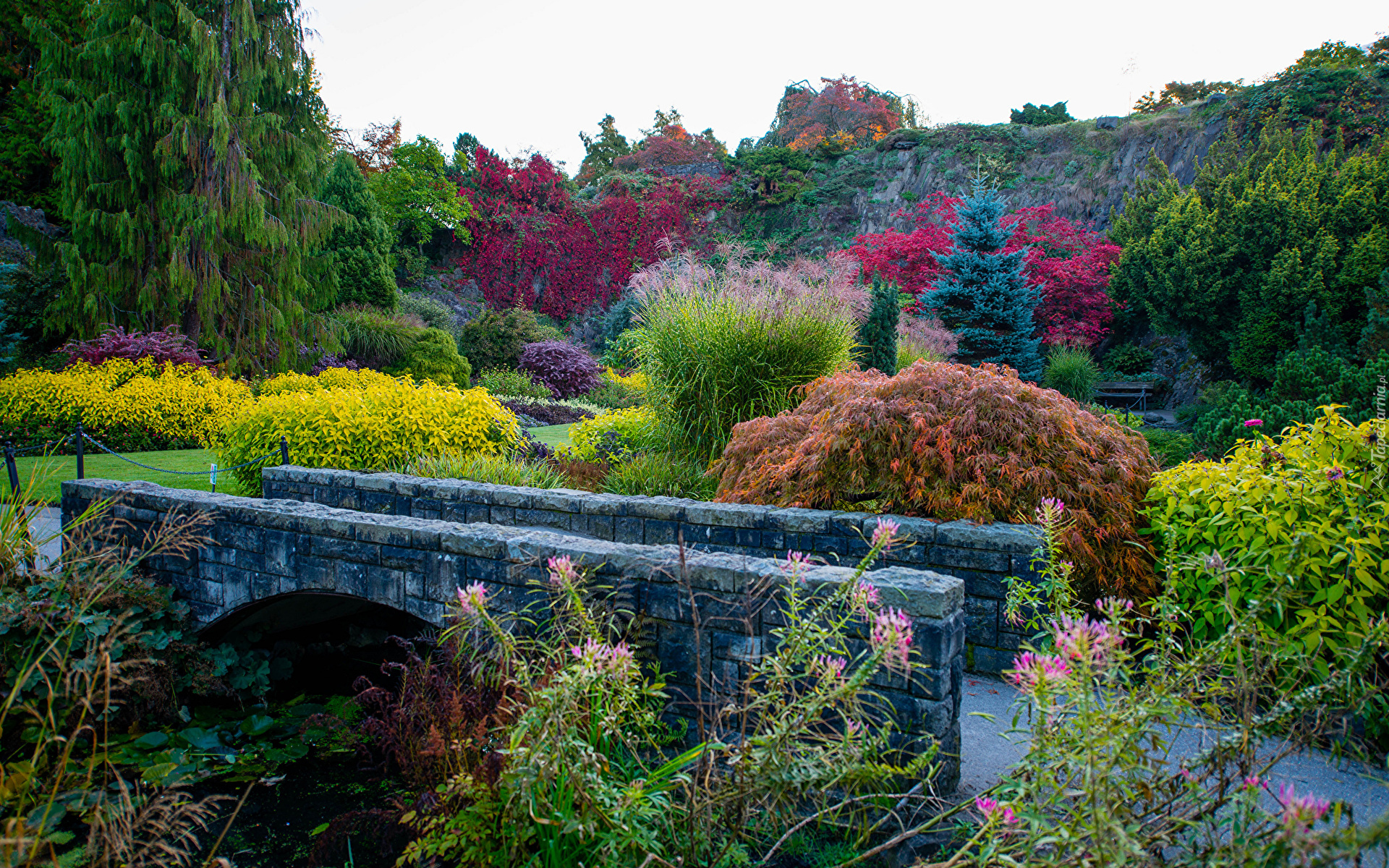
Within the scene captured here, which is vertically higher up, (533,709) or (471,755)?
(533,709)

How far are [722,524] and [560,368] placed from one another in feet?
45.4

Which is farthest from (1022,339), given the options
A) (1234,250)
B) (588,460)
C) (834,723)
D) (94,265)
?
(94,265)

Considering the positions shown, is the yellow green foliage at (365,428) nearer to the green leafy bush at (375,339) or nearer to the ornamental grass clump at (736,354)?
the ornamental grass clump at (736,354)

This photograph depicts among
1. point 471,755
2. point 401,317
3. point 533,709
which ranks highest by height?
point 401,317

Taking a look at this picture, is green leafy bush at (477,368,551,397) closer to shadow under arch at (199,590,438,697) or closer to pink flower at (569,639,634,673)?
shadow under arch at (199,590,438,697)

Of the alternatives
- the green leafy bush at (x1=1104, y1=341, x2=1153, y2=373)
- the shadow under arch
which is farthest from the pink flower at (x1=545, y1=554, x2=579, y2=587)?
the green leafy bush at (x1=1104, y1=341, x2=1153, y2=373)

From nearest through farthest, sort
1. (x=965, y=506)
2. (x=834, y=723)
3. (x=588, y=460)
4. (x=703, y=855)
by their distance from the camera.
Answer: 1. (x=703, y=855)
2. (x=834, y=723)
3. (x=965, y=506)
4. (x=588, y=460)

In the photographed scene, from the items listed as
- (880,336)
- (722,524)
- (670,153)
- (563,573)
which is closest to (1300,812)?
(563,573)

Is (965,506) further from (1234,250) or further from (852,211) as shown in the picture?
(852,211)

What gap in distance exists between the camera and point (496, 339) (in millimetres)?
18297

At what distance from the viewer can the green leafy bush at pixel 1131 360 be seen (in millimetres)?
15938

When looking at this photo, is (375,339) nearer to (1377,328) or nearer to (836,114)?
(1377,328)

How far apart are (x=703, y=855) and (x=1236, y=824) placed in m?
1.18

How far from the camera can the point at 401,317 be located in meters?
18.0
